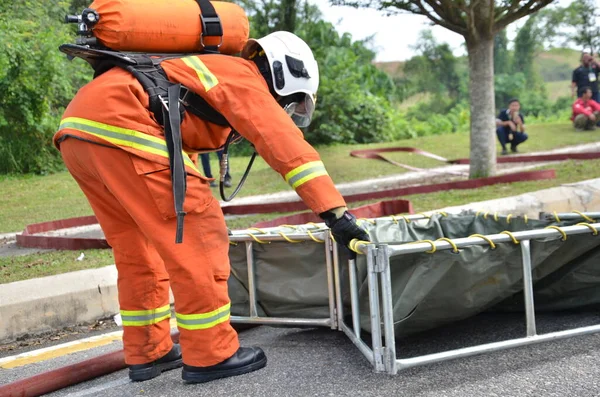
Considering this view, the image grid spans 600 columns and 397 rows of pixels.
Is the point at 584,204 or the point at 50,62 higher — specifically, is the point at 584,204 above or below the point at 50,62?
below

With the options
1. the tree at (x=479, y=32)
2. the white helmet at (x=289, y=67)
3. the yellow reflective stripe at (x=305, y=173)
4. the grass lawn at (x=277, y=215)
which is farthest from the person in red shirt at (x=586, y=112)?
the yellow reflective stripe at (x=305, y=173)

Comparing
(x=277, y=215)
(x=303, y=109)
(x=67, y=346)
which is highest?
(x=303, y=109)

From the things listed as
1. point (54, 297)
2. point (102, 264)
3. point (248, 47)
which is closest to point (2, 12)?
point (102, 264)

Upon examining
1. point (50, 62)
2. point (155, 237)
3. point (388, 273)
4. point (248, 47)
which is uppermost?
point (50, 62)

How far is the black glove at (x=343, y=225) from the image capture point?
9.93 feet

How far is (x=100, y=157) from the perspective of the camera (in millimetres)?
3066

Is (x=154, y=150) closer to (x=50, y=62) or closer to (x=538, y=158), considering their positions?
(x=50, y=62)

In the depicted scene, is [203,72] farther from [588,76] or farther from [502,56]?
[502,56]

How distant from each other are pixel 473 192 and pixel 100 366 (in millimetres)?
5896

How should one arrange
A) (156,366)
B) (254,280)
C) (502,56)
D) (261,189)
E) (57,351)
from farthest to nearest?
(502,56) → (261,189) → (57,351) → (254,280) → (156,366)

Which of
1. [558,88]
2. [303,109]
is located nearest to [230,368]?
[303,109]

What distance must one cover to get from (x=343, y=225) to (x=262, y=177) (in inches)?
357

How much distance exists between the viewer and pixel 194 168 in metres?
3.16

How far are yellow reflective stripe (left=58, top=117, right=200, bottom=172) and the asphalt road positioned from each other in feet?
3.44
